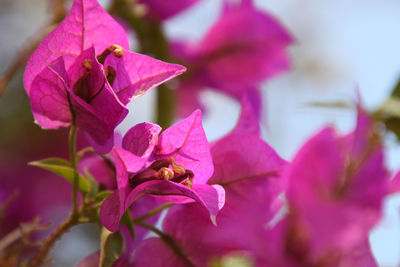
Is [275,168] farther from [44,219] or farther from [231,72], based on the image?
[44,219]

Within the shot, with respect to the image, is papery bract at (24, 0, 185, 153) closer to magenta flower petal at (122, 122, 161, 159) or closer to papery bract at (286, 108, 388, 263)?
magenta flower petal at (122, 122, 161, 159)

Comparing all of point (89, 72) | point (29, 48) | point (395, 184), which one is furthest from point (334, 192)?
point (29, 48)

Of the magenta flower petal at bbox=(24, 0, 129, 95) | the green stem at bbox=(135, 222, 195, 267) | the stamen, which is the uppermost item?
the magenta flower petal at bbox=(24, 0, 129, 95)

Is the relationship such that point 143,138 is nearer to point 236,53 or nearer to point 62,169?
point 62,169

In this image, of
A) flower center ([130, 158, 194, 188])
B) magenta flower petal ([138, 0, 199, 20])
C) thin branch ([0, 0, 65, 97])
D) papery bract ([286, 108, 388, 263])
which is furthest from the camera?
magenta flower petal ([138, 0, 199, 20])

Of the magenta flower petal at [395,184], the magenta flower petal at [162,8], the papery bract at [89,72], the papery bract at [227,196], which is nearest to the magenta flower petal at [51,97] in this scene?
A: the papery bract at [89,72]

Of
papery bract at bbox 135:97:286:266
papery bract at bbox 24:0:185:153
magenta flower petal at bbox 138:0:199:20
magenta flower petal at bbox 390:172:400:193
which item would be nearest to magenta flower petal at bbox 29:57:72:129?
papery bract at bbox 24:0:185:153

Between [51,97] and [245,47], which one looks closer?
[51,97]
